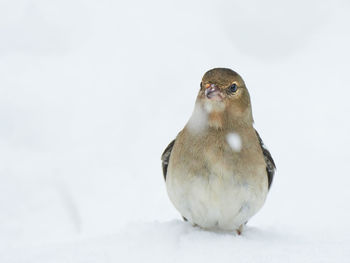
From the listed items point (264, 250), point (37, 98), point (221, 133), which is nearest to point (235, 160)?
point (221, 133)

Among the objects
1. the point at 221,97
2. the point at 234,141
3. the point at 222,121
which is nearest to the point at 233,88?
the point at 221,97

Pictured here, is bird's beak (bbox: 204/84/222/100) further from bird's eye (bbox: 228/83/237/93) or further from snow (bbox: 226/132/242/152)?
snow (bbox: 226/132/242/152)

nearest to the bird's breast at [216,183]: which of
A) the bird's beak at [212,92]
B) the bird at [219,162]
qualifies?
the bird at [219,162]

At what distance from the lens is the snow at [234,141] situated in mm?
5080

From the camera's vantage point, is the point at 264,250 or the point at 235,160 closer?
the point at 264,250

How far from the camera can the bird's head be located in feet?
16.7

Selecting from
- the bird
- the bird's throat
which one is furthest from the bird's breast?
the bird's throat

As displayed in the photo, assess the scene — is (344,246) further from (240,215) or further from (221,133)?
(221,133)

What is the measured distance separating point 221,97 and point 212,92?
0.11 m

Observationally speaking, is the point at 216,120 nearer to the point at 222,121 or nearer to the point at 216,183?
the point at 222,121

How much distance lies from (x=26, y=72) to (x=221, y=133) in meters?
5.11

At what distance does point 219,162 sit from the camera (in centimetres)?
498

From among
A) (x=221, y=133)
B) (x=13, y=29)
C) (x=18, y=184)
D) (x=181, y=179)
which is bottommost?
(x=18, y=184)

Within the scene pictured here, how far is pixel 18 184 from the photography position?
801 cm
